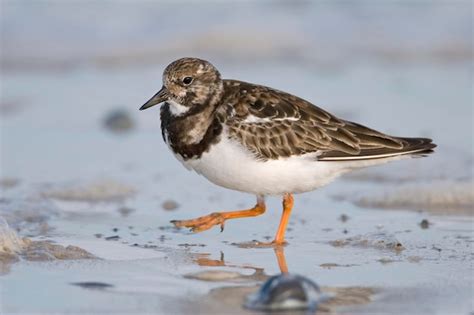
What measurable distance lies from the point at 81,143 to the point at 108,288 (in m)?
3.73

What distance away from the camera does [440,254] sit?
4.93m

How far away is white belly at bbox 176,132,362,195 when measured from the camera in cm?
497

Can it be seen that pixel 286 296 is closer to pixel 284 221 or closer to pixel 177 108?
pixel 284 221

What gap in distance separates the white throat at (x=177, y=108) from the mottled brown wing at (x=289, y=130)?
225mm

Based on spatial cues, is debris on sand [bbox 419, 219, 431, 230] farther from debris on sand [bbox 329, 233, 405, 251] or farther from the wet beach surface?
debris on sand [bbox 329, 233, 405, 251]

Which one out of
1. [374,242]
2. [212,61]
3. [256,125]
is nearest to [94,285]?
[256,125]

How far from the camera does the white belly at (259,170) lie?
497 centimetres

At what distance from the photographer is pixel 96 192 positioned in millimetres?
6367

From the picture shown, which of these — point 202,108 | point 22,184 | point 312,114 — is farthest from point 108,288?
point 22,184

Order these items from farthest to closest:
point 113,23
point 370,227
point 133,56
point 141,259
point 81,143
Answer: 1. point 113,23
2. point 133,56
3. point 81,143
4. point 370,227
5. point 141,259

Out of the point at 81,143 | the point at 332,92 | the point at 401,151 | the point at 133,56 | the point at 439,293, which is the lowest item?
the point at 439,293

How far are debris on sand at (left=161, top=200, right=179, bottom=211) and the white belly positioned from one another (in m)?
0.98

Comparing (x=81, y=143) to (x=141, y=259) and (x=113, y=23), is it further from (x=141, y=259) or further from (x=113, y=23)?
(x=113, y=23)

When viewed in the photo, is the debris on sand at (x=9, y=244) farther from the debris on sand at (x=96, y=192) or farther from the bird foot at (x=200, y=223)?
the debris on sand at (x=96, y=192)
